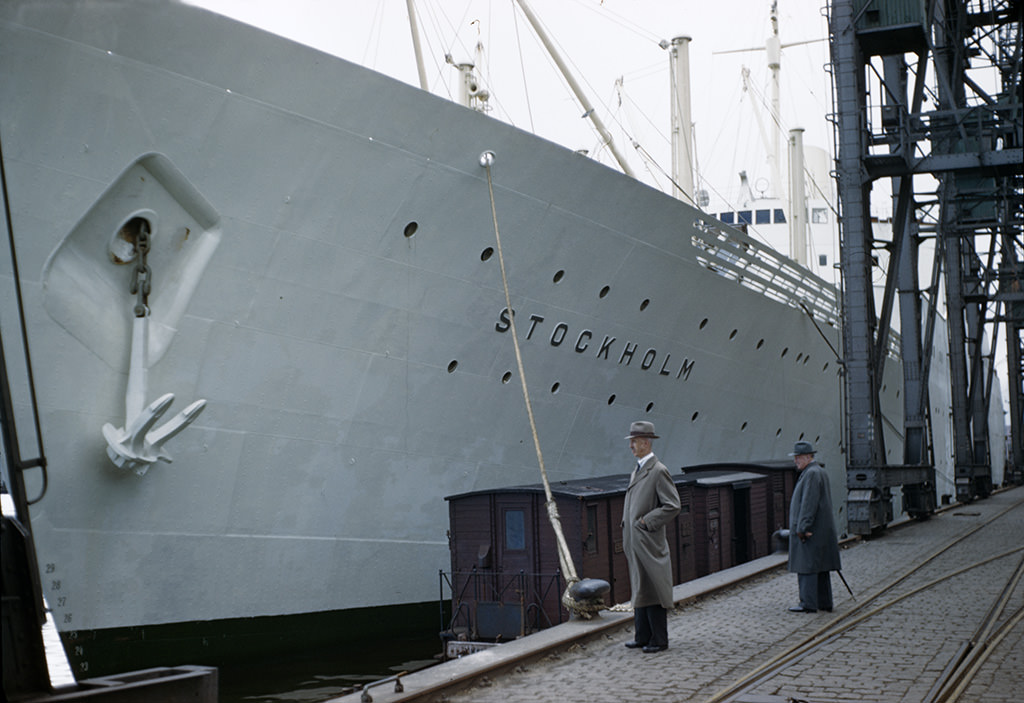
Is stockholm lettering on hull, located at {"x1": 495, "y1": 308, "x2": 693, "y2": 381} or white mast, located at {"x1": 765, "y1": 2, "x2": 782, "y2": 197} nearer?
stockholm lettering on hull, located at {"x1": 495, "y1": 308, "x2": 693, "y2": 381}

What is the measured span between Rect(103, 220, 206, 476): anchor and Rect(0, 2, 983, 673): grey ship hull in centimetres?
11

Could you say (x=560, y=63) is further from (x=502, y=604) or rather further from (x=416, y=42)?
(x=502, y=604)

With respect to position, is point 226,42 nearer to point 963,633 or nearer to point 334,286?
point 334,286

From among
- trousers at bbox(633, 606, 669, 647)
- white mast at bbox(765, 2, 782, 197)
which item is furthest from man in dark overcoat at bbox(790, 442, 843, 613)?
white mast at bbox(765, 2, 782, 197)

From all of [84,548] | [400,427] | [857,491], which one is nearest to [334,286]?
[400,427]

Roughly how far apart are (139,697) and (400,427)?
21.6 feet

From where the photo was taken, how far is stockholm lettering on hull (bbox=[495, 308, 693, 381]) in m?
10.8

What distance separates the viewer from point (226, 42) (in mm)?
7699

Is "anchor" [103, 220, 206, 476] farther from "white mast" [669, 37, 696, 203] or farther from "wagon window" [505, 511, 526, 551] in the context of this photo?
"white mast" [669, 37, 696, 203]

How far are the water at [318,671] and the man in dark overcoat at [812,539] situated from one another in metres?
3.38

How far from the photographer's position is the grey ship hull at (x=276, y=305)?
7.36 m

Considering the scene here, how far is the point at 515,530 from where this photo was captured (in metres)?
8.94

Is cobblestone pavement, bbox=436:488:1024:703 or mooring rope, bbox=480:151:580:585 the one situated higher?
mooring rope, bbox=480:151:580:585

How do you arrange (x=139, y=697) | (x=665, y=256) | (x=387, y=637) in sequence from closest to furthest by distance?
1. (x=139, y=697)
2. (x=387, y=637)
3. (x=665, y=256)
